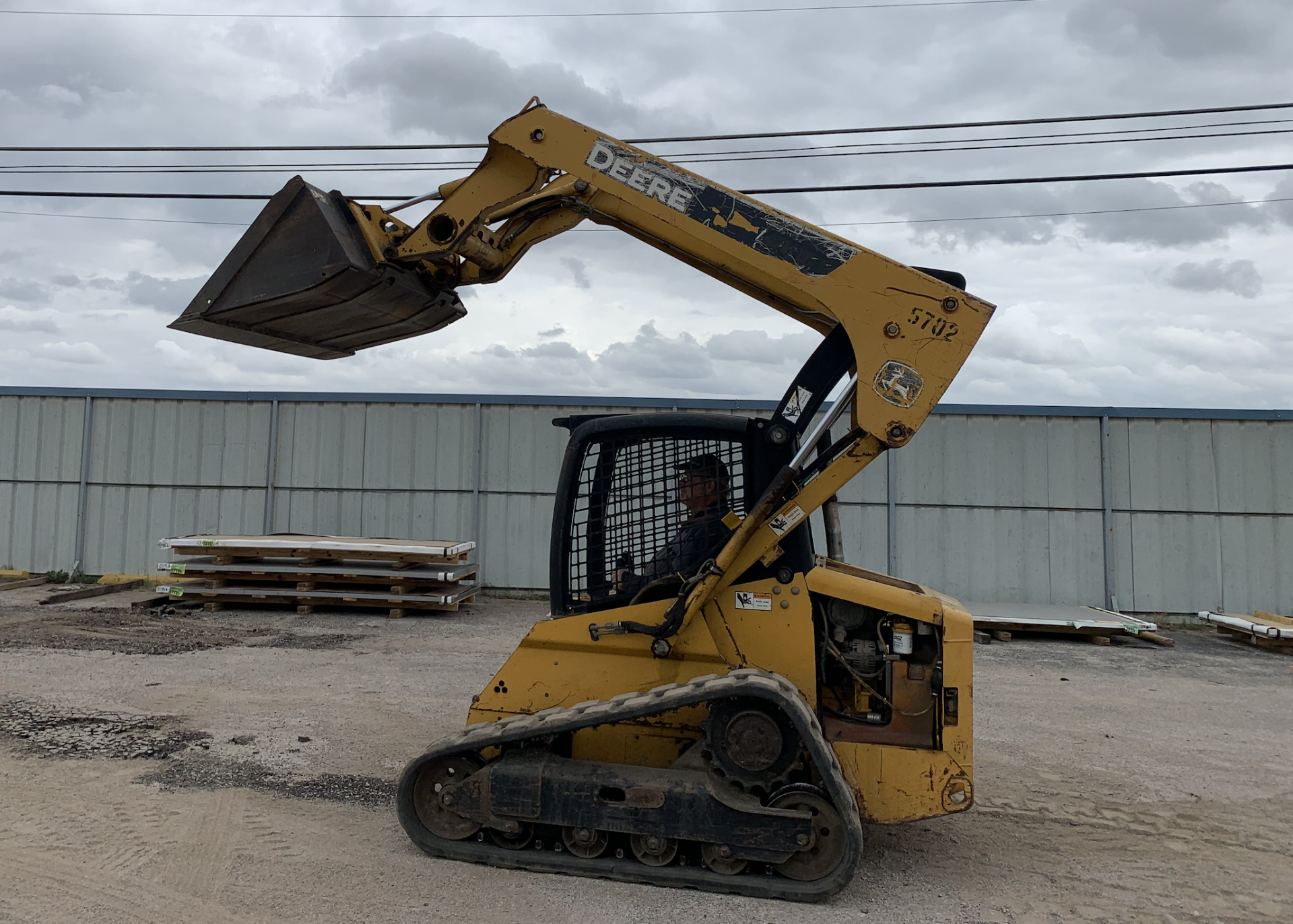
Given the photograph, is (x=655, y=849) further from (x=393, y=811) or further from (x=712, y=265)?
(x=712, y=265)

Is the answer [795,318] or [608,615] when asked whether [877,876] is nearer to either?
[608,615]

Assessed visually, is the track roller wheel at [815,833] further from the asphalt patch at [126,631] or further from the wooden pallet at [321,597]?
the wooden pallet at [321,597]

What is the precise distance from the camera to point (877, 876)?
4379 mm

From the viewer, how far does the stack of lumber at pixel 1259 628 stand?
37.2ft

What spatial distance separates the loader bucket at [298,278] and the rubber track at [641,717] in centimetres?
246

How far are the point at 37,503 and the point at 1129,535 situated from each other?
1916 centimetres

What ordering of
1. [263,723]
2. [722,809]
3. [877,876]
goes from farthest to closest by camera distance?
[263,723]
[877,876]
[722,809]

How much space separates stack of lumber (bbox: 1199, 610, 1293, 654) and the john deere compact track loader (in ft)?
31.1

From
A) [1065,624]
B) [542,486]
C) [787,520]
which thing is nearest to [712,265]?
[787,520]

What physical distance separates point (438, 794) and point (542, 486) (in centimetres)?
1061

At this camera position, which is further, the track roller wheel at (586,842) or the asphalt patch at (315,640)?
the asphalt patch at (315,640)

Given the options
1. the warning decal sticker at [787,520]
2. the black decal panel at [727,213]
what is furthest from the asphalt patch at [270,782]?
the black decal panel at [727,213]

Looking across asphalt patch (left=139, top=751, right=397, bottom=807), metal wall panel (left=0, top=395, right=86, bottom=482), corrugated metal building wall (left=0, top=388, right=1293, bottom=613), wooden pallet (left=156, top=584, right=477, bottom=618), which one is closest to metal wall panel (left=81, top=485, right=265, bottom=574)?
corrugated metal building wall (left=0, top=388, right=1293, bottom=613)

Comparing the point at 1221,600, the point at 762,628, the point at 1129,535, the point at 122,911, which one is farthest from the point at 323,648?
the point at 1221,600
